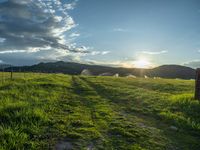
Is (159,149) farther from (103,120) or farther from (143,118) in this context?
(143,118)

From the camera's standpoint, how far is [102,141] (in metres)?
8.80

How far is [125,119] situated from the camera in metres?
12.7

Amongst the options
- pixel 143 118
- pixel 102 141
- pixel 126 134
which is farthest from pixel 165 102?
pixel 102 141

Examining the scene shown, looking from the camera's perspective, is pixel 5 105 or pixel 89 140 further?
pixel 5 105

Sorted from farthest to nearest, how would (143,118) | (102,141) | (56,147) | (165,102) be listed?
(165,102) < (143,118) < (102,141) < (56,147)

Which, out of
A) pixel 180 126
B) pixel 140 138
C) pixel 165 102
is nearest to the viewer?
pixel 140 138

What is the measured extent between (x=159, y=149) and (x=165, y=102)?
34.4 feet

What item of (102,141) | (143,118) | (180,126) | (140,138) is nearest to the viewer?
(102,141)

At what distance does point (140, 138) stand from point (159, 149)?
3.74 ft

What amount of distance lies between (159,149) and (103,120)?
13.0ft

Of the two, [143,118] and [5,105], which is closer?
[5,105]

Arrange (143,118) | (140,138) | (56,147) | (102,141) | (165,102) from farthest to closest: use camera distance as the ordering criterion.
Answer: (165,102) < (143,118) < (140,138) < (102,141) < (56,147)

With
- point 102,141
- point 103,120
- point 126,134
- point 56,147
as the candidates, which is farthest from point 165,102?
point 56,147

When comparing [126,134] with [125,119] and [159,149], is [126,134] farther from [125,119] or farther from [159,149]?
Answer: [125,119]
